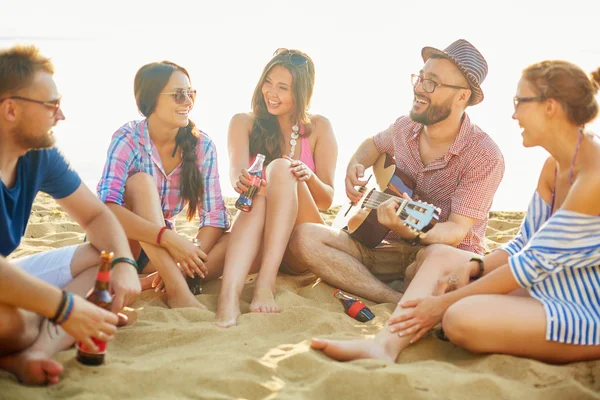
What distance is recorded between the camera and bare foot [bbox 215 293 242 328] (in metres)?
3.92

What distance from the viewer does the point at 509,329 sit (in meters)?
3.23

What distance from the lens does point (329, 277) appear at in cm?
460

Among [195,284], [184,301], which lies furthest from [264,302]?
[195,284]

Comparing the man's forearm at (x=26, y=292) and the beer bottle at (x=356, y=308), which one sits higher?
the man's forearm at (x=26, y=292)

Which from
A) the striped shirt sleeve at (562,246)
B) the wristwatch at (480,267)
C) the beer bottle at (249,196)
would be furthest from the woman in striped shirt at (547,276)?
the beer bottle at (249,196)

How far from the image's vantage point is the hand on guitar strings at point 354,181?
4953mm

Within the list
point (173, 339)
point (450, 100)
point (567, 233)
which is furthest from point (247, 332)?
point (450, 100)

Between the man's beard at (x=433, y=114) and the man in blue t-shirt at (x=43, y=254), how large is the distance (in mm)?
2114

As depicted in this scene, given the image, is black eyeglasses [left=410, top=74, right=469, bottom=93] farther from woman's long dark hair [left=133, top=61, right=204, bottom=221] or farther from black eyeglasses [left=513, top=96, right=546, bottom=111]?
woman's long dark hair [left=133, top=61, right=204, bottom=221]

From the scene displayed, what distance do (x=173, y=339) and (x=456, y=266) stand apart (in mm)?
1600

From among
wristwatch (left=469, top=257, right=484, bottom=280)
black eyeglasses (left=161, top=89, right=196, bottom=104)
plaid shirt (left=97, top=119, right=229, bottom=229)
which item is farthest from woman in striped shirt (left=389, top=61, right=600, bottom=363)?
black eyeglasses (left=161, top=89, right=196, bottom=104)

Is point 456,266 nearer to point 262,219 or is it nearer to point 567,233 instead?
point 567,233

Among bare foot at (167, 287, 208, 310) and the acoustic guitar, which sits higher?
the acoustic guitar

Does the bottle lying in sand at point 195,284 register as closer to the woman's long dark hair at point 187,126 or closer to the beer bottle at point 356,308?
the woman's long dark hair at point 187,126
